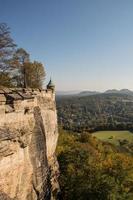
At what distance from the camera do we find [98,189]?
26922 mm

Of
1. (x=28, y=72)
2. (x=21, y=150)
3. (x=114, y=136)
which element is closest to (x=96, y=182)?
(x=21, y=150)

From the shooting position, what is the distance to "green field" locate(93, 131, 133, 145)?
82.2 meters

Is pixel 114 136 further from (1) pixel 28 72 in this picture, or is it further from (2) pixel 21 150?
(2) pixel 21 150

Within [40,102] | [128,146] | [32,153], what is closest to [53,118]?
[40,102]

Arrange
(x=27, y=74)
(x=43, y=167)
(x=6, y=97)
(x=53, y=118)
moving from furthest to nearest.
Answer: (x=27, y=74), (x=53, y=118), (x=43, y=167), (x=6, y=97)

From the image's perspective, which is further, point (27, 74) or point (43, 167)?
point (27, 74)

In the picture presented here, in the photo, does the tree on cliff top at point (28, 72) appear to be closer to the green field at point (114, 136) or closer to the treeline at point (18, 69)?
the treeline at point (18, 69)

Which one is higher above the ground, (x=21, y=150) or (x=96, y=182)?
(x=21, y=150)

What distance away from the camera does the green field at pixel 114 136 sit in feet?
270

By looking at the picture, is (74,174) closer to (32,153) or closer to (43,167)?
(43,167)

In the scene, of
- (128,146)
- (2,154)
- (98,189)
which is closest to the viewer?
(2,154)

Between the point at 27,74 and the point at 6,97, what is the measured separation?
3120 centimetres

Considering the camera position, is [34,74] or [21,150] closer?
[21,150]

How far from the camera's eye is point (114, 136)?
8688 centimetres
